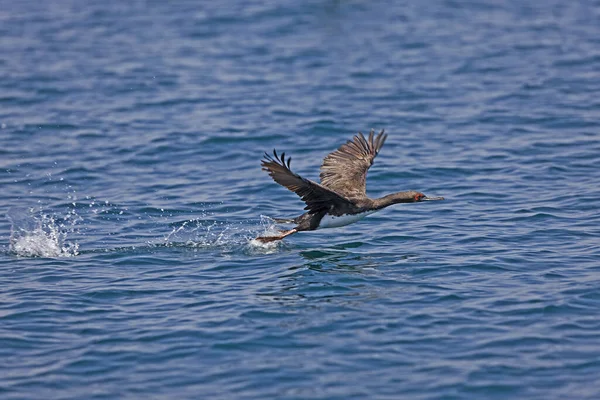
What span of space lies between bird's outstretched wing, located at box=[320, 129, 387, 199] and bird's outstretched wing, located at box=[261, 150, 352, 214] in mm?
750

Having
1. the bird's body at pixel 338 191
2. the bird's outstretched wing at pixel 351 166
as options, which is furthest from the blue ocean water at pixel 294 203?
the bird's outstretched wing at pixel 351 166

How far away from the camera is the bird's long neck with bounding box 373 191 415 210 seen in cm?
1237

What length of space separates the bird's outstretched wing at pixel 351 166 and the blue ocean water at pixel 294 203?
766mm

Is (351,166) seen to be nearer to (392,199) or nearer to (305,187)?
(392,199)

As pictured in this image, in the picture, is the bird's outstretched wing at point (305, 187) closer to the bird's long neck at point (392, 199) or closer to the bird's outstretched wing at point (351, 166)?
the bird's long neck at point (392, 199)

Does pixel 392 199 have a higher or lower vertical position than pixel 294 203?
higher

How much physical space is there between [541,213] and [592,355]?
4776 millimetres

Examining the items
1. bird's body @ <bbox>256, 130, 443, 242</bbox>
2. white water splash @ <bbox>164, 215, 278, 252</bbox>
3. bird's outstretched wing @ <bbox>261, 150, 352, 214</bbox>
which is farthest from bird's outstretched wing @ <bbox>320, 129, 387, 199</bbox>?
white water splash @ <bbox>164, 215, 278, 252</bbox>

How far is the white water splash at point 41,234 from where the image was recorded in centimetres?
1236

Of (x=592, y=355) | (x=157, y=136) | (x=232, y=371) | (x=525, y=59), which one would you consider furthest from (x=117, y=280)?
(x=525, y=59)

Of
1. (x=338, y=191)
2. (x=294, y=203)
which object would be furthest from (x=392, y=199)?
Answer: (x=294, y=203)

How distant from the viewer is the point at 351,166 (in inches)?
531

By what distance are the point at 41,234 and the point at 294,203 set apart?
402 cm

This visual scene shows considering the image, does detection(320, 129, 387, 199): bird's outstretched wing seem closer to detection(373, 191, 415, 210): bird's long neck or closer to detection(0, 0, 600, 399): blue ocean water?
detection(373, 191, 415, 210): bird's long neck
